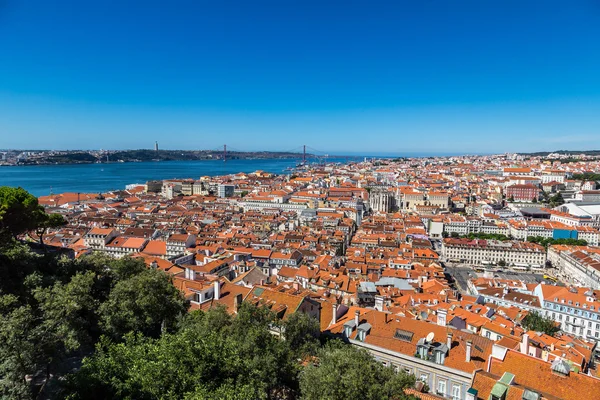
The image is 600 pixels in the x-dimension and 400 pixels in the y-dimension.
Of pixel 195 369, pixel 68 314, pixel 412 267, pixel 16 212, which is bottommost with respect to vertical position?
pixel 412 267

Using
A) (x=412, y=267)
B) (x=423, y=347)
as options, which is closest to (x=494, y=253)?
(x=412, y=267)

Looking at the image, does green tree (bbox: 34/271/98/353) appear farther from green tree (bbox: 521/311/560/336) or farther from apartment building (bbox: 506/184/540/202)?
apartment building (bbox: 506/184/540/202)

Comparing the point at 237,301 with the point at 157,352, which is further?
the point at 237,301

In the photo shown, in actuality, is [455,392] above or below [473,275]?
above

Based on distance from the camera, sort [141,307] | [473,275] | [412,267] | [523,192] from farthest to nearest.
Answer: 1. [523,192]
2. [473,275]
3. [412,267]
4. [141,307]

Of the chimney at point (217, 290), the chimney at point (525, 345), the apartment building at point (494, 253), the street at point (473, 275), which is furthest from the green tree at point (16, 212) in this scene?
the apartment building at point (494, 253)

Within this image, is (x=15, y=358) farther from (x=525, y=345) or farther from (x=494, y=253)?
(x=494, y=253)

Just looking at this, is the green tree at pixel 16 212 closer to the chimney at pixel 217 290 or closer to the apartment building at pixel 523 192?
the chimney at pixel 217 290
